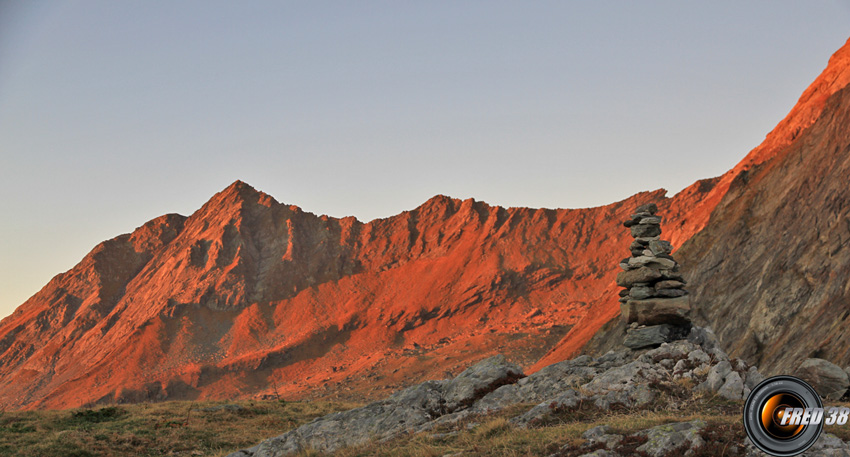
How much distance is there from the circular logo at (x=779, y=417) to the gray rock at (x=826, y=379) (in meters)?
11.3

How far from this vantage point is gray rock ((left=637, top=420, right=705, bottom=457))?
11.1 m

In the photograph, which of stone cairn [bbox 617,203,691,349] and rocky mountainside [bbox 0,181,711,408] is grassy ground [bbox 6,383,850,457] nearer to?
stone cairn [bbox 617,203,691,349]

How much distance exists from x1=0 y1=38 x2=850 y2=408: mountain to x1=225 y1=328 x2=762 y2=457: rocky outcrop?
35.6 metres

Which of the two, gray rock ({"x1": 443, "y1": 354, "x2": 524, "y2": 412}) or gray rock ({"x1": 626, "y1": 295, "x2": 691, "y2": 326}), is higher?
gray rock ({"x1": 626, "y1": 295, "x2": 691, "y2": 326})

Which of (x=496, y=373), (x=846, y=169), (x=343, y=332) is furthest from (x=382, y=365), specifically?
(x=496, y=373)

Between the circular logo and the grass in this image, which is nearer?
the circular logo

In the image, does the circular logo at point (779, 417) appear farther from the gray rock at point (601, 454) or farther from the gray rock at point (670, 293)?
the gray rock at point (670, 293)

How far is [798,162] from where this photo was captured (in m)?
55.6

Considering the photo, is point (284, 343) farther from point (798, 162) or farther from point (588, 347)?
point (798, 162)

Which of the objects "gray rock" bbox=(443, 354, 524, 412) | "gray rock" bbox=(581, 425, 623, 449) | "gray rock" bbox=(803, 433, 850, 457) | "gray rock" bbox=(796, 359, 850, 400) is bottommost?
"gray rock" bbox=(796, 359, 850, 400)

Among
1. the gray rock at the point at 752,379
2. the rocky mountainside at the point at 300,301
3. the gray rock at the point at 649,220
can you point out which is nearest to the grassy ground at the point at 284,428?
the gray rock at the point at 752,379

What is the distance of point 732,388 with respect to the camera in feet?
51.3

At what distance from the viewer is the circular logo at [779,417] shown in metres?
9.95

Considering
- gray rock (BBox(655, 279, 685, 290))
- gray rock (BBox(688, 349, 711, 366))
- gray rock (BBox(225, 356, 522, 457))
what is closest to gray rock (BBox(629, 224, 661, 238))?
gray rock (BBox(655, 279, 685, 290))
